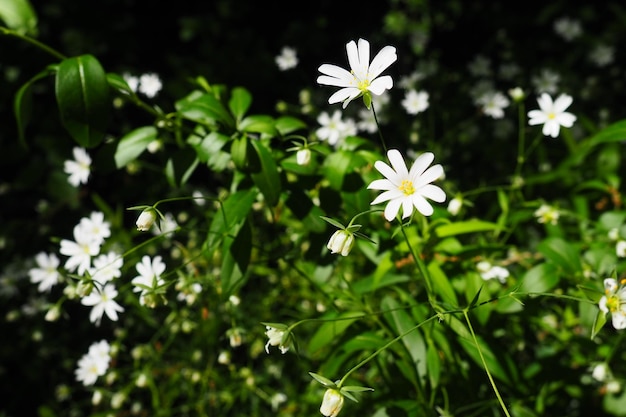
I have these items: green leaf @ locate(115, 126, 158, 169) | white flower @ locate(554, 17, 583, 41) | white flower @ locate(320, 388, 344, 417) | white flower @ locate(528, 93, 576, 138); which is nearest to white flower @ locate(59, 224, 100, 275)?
green leaf @ locate(115, 126, 158, 169)

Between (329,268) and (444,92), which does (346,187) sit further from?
(444,92)

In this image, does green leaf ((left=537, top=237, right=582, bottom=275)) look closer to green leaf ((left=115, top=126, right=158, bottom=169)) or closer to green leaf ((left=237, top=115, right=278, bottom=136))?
green leaf ((left=237, top=115, right=278, bottom=136))

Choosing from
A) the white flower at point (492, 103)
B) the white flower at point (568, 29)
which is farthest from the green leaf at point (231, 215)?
the white flower at point (568, 29)

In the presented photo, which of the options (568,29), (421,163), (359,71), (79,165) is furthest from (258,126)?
(568,29)

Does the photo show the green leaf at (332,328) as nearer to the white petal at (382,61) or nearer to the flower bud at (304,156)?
the flower bud at (304,156)

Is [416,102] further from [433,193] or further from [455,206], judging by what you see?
[433,193]
